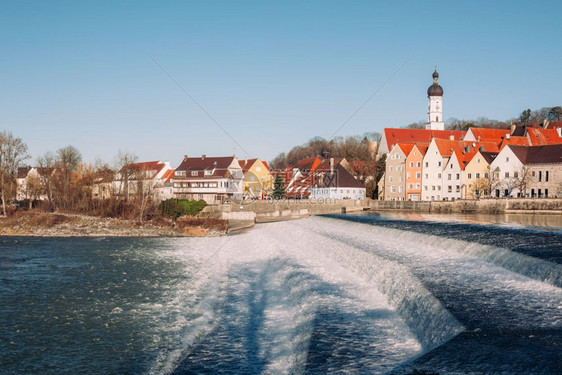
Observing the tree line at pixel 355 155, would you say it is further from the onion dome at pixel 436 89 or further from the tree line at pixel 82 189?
the tree line at pixel 82 189

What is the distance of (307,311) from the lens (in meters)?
15.1

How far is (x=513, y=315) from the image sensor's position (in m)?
12.3

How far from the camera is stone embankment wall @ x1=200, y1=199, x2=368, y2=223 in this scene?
57.6m

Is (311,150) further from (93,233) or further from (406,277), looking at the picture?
(406,277)

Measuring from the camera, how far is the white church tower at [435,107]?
10546cm

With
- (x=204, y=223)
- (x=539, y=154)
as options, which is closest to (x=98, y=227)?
(x=204, y=223)

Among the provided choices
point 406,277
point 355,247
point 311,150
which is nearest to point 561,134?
point 311,150

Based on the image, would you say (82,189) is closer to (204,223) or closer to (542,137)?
(204,223)

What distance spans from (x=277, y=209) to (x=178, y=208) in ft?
42.3

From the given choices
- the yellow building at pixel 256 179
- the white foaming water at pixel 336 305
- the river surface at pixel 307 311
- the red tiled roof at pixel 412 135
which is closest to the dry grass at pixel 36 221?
the river surface at pixel 307 311

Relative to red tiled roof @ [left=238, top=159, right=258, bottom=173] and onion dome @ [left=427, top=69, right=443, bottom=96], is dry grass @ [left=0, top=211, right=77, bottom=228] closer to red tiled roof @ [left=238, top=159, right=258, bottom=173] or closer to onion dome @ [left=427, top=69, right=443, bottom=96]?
red tiled roof @ [left=238, top=159, right=258, bottom=173]

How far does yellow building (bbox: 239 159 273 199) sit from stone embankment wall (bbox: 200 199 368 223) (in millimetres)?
22982

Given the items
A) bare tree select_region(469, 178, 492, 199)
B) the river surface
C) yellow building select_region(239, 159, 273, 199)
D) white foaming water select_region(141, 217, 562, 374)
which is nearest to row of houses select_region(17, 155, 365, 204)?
yellow building select_region(239, 159, 273, 199)

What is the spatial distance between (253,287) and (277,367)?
31.0ft
